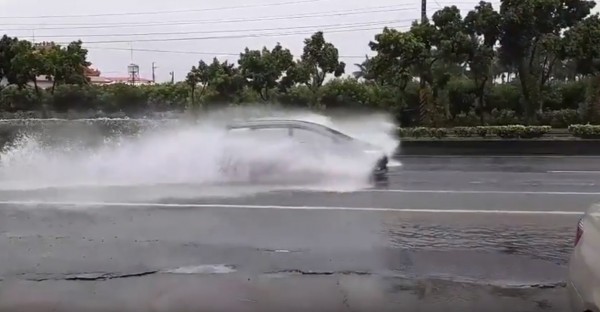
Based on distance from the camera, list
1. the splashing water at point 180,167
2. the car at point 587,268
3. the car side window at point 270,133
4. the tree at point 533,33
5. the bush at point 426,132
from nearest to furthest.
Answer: the car at point 587,268 → the splashing water at point 180,167 → the car side window at point 270,133 → the bush at point 426,132 → the tree at point 533,33

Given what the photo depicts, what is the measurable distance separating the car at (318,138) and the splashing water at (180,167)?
0.41 ft

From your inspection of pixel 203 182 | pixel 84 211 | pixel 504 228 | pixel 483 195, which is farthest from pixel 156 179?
pixel 504 228

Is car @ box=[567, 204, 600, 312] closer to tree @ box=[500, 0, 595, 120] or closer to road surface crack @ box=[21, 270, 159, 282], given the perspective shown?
road surface crack @ box=[21, 270, 159, 282]

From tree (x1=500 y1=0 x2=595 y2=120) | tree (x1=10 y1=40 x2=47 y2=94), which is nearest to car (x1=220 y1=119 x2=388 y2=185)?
tree (x1=500 y1=0 x2=595 y2=120)

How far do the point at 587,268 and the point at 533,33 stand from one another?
2093 cm

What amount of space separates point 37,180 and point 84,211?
4281 millimetres

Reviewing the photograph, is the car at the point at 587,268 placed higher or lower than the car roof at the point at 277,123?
lower

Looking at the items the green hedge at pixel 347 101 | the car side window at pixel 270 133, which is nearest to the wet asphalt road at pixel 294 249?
the car side window at pixel 270 133

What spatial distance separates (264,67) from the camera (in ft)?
84.5

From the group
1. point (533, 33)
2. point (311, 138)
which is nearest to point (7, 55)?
point (311, 138)

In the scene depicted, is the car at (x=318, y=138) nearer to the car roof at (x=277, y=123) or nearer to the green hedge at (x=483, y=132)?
the car roof at (x=277, y=123)

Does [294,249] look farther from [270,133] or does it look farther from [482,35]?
[482,35]

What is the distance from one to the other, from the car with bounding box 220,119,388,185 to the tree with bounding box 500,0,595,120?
11.4 m

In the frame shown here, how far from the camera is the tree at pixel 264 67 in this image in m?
25.8
